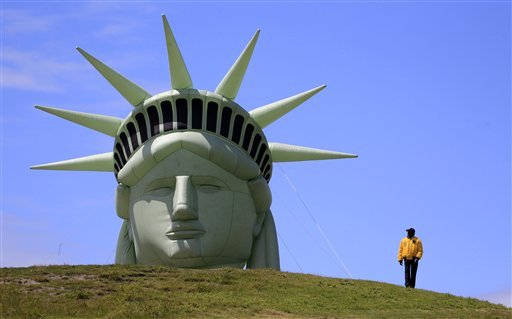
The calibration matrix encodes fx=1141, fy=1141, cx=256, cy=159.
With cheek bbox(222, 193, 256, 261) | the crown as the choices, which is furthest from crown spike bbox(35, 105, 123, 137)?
cheek bbox(222, 193, 256, 261)

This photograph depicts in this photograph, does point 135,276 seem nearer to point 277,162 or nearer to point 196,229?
point 196,229

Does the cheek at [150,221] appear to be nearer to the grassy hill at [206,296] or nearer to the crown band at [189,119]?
the crown band at [189,119]

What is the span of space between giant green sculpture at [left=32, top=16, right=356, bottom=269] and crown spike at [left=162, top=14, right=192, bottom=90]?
44 mm

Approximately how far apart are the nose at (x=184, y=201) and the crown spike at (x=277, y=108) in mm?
5425

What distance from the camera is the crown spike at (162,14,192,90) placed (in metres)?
49.6

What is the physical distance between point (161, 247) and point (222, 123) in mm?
6300

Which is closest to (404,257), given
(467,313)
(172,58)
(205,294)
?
(467,313)

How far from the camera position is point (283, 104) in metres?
54.0

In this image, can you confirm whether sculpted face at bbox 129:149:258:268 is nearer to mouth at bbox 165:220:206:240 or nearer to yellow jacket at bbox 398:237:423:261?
mouth at bbox 165:220:206:240

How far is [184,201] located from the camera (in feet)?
163

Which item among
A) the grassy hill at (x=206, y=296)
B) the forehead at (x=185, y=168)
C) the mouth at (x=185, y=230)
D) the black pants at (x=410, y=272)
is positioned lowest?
the grassy hill at (x=206, y=296)

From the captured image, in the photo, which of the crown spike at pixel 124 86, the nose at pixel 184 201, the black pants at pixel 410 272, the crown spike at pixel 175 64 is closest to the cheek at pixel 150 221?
the nose at pixel 184 201

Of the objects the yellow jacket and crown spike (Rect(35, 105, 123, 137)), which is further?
crown spike (Rect(35, 105, 123, 137))

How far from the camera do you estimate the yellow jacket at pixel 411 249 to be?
4159cm
